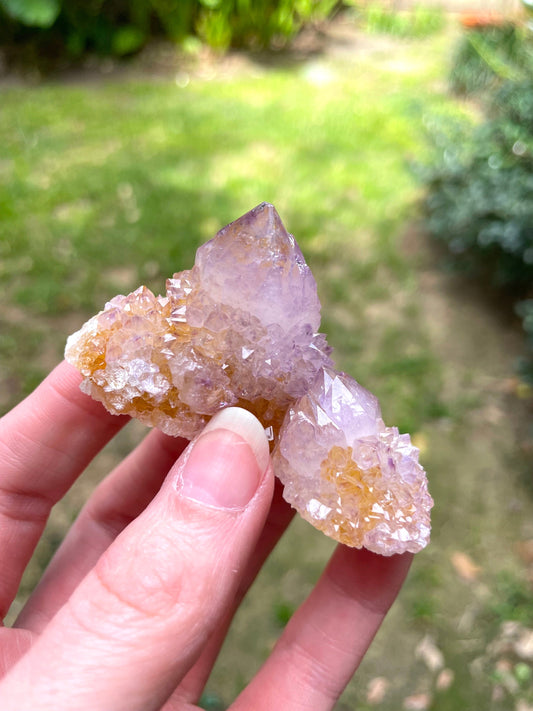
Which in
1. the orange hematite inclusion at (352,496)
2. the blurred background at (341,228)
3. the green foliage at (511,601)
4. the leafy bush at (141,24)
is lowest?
the green foliage at (511,601)

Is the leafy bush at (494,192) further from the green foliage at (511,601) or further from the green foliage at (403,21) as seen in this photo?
the green foliage at (403,21)

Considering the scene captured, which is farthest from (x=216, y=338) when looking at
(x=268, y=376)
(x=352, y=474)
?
(x=352, y=474)

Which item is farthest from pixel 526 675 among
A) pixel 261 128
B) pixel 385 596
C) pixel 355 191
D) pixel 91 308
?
pixel 261 128

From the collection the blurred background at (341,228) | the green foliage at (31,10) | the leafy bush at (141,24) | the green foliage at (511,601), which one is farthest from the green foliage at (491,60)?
the green foliage at (31,10)

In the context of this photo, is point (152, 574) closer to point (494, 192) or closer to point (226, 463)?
point (226, 463)

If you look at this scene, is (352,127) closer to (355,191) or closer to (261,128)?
(261,128)

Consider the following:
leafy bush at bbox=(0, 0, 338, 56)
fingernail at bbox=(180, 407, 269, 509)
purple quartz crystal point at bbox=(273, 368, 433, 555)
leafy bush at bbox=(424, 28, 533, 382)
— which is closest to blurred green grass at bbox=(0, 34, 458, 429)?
leafy bush at bbox=(424, 28, 533, 382)
